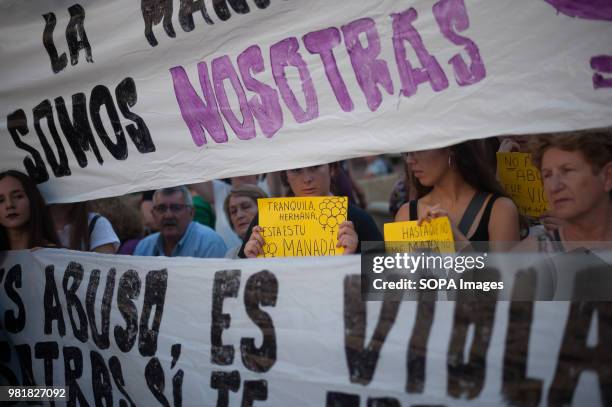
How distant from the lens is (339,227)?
2658 mm

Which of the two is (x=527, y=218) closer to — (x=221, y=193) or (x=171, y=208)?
(x=171, y=208)

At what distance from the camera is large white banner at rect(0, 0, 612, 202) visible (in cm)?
218

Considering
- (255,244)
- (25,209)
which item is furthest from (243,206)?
(255,244)

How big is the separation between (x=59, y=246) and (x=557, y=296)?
2.48 metres

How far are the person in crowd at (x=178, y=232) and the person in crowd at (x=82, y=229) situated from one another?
1.69 ft

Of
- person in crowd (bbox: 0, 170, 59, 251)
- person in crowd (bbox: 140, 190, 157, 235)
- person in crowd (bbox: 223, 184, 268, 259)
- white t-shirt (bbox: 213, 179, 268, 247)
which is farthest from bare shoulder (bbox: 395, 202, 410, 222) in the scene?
person in crowd (bbox: 140, 190, 157, 235)

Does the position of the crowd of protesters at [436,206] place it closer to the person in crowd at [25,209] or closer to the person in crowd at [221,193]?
the person in crowd at [25,209]

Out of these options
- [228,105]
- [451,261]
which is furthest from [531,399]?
[228,105]

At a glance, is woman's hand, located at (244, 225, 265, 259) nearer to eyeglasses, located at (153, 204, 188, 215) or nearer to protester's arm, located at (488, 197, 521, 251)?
protester's arm, located at (488, 197, 521, 251)

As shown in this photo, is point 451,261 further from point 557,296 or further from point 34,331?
point 34,331

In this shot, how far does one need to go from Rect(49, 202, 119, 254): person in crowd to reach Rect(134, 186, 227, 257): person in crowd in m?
0.52

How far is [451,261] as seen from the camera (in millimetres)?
2355

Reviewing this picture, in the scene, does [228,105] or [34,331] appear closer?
[228,105]

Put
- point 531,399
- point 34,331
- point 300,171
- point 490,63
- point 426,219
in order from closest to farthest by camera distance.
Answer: point 531,399, point 490,63, point 426,219, point 300,171, point 34,331
